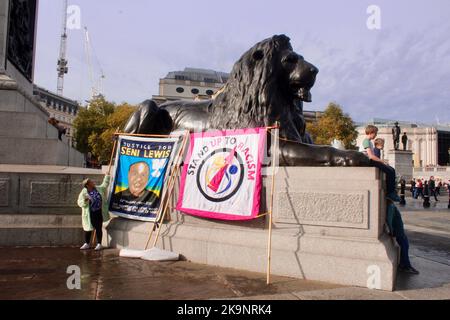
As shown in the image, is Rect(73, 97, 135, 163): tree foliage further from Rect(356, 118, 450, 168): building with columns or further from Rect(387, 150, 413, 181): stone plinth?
Rect(356, 118, 450, 168): building with columns

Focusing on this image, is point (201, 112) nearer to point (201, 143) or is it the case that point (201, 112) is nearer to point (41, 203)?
point (201, 143)

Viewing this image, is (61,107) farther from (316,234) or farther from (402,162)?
(316,234)

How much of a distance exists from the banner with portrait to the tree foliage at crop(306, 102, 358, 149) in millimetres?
51700

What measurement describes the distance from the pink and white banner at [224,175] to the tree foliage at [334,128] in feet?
171

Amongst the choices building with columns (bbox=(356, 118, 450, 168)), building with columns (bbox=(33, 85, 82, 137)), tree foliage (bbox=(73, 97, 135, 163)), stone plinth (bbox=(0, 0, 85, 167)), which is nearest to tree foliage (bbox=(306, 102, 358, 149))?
tree foliage (bbox=(73, 97, 135, 163))

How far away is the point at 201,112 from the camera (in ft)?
22.4

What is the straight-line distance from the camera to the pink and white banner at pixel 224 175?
202 inches

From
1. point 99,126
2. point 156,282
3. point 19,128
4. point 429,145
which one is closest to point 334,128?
point 99,126

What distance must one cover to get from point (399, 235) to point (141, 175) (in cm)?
405

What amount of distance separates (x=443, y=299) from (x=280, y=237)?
182cm

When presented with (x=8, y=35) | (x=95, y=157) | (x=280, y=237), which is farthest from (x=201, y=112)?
(x=95, y=157)

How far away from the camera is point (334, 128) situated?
56125 millimetres

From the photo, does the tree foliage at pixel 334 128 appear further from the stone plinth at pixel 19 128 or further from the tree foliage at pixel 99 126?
the stone plinth at pixel 19 128

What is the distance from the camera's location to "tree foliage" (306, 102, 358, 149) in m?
56.1
